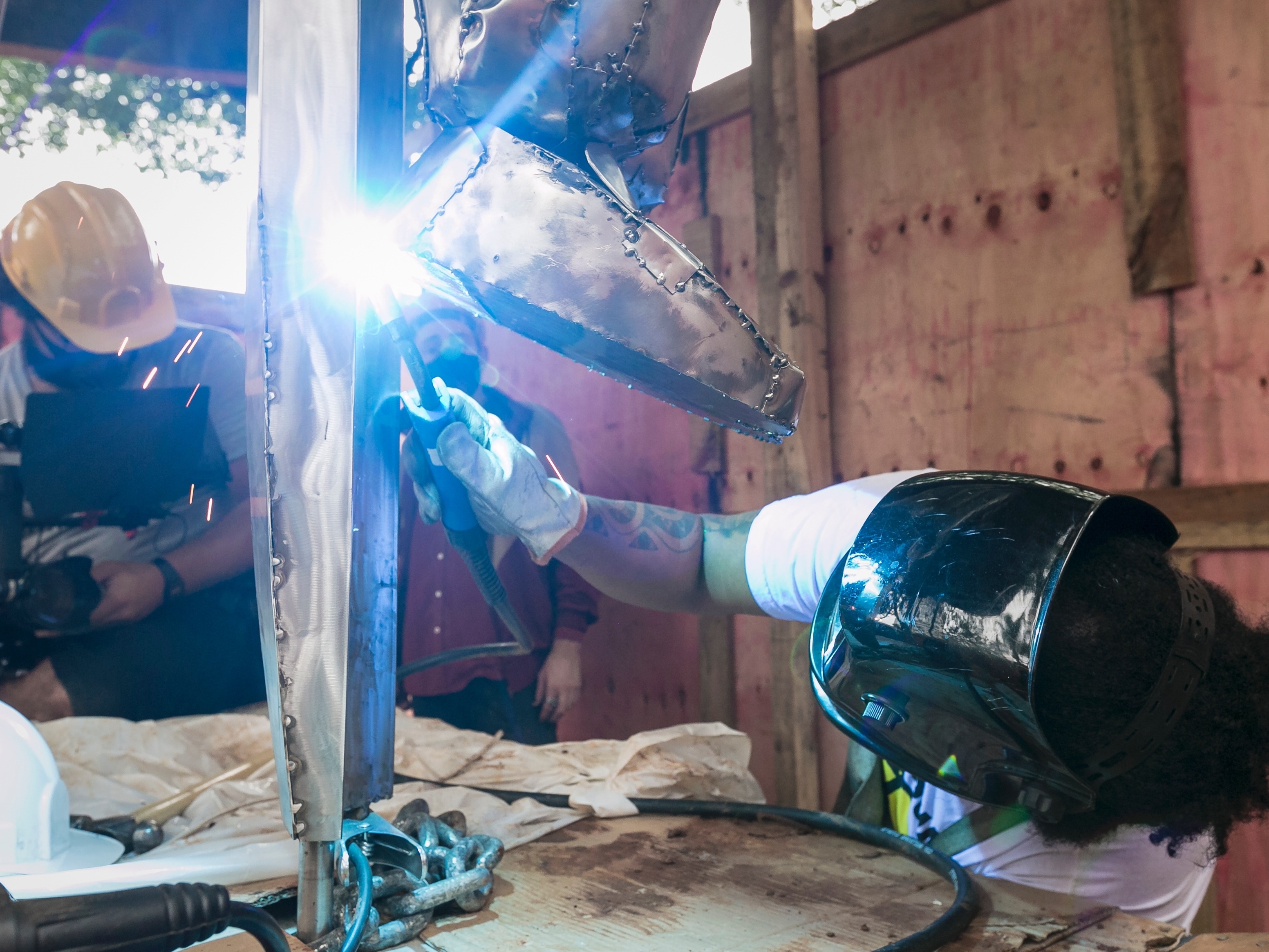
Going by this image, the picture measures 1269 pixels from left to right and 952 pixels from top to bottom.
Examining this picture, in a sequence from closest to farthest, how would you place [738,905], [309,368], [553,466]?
[309,368] → [738,905] → [553,466]

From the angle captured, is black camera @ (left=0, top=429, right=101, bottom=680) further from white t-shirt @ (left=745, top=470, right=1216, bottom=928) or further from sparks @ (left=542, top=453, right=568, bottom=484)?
white t-shirt @ (left=745, top=470, right=1216, bottom=928)

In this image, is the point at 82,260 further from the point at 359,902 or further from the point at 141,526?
the point at 359,902

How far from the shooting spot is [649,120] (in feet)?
2.49

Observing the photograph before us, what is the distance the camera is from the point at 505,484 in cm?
96

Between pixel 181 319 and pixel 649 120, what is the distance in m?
2.23

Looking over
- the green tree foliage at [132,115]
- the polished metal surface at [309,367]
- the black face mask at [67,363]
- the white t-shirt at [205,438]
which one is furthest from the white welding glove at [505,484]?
the green tree foliage at [132,115]

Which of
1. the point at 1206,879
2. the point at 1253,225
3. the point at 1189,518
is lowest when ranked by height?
the point at 1206,879

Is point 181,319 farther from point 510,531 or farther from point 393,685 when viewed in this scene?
point 393,685

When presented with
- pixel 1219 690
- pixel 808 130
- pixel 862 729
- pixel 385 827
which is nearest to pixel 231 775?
pixel 385 827

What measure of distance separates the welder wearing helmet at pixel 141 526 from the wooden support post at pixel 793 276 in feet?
4.43

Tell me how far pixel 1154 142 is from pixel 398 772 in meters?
1.86

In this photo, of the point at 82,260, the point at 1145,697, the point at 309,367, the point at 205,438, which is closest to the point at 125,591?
the point at 205,438

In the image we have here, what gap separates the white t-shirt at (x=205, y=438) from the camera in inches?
78.7

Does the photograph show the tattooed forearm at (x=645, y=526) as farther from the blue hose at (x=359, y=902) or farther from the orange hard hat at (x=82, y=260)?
the orange hard hat at (x=82, y=260)
